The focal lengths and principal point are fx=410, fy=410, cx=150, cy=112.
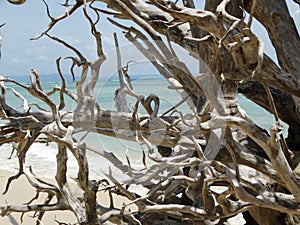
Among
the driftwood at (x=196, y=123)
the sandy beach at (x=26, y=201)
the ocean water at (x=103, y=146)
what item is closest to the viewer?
the driftwood at (x=196, y=123)

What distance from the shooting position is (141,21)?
1.73 m

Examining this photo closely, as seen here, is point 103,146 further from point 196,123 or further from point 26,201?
point 26,201

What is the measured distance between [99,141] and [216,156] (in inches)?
29.7

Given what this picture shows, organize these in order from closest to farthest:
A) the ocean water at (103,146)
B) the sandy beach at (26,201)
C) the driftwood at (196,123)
Answer: the driftwood at (196,123)
the ocean water at (103,146)
the sandy beach at (26,201)

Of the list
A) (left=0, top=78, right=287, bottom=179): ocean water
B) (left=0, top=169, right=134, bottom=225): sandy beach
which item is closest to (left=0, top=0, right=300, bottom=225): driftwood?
(left=0, top=78, right=287, bottom=179): ocean water

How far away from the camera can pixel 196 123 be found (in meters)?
1.40

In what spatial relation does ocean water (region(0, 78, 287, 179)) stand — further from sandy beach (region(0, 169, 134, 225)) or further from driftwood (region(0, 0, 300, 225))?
sandy beach (region(0, 169, 134, 225))

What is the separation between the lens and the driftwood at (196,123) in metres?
1.29

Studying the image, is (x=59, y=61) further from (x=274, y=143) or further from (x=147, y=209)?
(x=274, y=143)

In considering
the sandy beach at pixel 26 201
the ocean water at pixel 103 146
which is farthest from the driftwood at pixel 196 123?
the sandy beach at pixel 26 201

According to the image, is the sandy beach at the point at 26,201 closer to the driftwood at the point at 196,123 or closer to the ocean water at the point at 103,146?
the ocean water at the point at 103,146

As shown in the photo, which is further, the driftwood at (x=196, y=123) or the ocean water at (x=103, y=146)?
the ocean water at (x=103, y=146)

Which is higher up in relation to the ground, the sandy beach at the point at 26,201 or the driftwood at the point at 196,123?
the driftwood at the point at 196,123

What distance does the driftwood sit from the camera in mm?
1292
